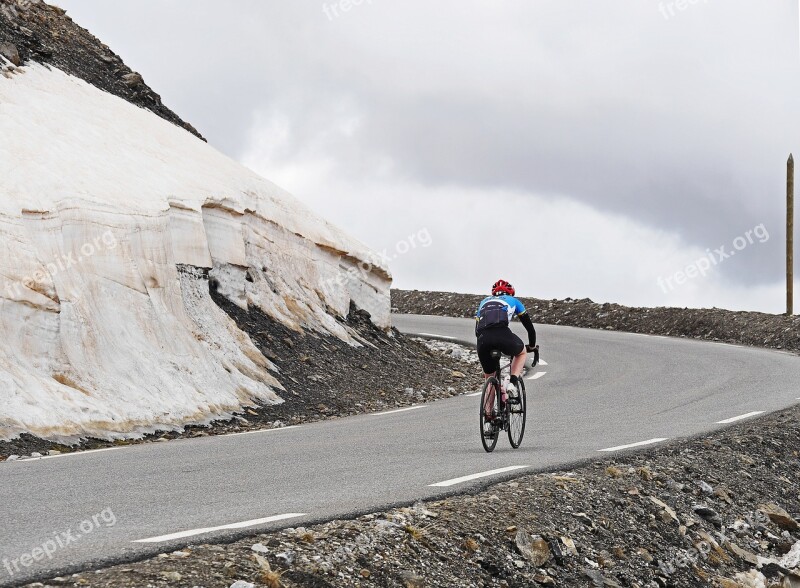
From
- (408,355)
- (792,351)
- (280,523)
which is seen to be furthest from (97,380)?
(792,351)

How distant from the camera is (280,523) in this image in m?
6.34

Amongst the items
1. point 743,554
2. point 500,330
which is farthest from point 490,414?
point 743,554

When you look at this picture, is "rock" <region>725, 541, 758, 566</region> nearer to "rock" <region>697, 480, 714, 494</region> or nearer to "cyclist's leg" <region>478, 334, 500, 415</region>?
"rock" <region>697, 480, 714, 494</region>

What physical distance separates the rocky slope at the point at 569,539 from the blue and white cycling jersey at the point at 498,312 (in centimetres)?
192

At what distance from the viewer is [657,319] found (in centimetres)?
3042

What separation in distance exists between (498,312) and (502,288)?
374 millimetres

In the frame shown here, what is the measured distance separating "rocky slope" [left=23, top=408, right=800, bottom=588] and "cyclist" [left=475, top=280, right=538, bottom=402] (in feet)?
5.17

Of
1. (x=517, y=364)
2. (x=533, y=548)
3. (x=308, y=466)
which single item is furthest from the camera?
(x=517, y=364)

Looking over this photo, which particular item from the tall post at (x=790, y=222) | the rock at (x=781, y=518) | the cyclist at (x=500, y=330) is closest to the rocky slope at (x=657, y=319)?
the tall post at (x=790, y=222)

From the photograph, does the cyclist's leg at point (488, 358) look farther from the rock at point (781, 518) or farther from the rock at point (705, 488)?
the rock at point (781, 518)

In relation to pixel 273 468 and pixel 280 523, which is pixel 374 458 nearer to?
pixel 273 468

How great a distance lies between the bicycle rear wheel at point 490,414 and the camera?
10281 millimetres

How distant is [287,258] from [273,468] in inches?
461

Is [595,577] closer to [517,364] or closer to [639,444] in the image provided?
[517,364]
